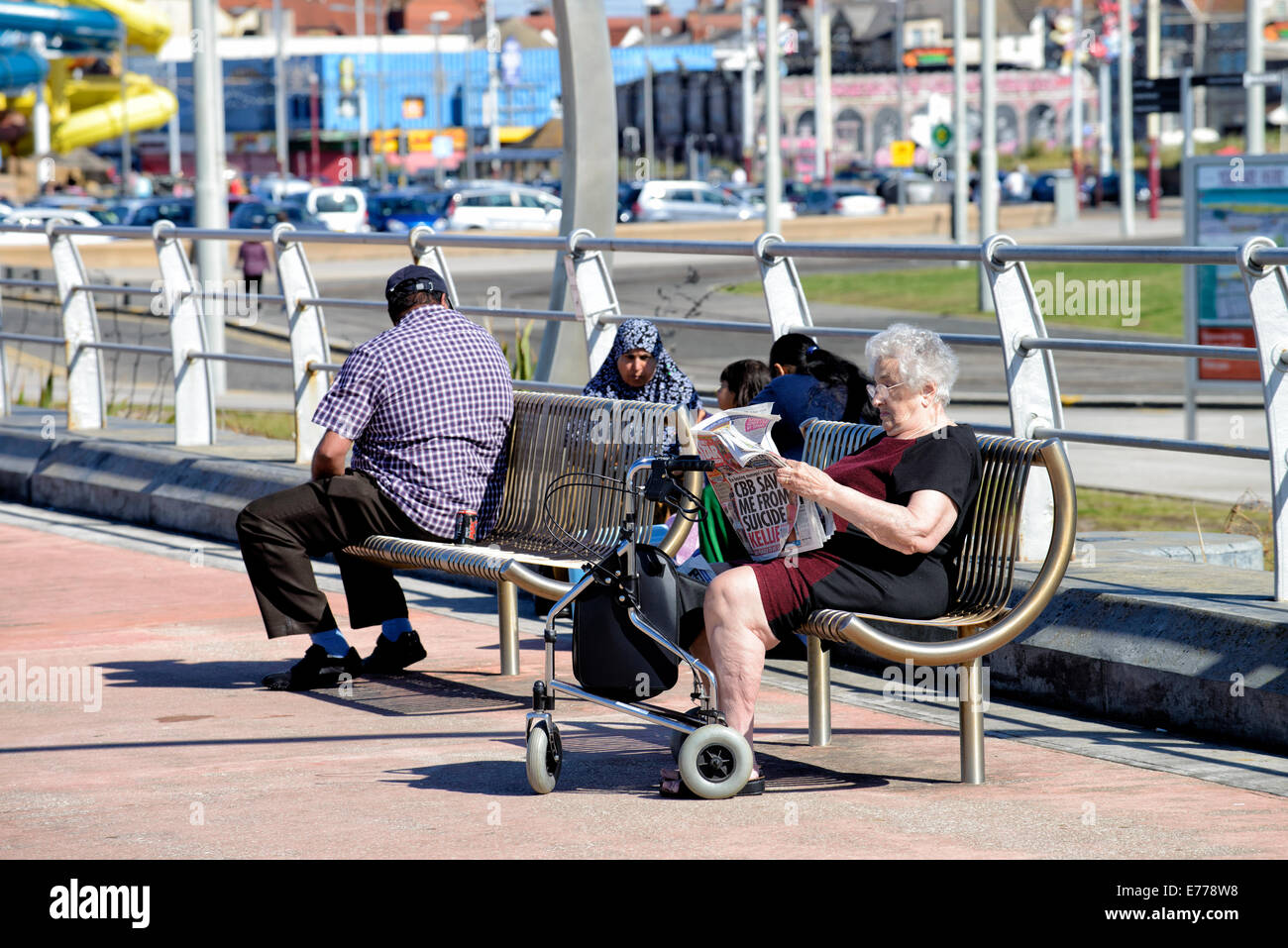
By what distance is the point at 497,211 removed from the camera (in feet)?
179

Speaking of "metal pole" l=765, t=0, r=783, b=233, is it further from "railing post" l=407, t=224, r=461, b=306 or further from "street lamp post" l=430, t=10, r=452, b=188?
"street lamp post" l=430, t=10, r=452, b=188

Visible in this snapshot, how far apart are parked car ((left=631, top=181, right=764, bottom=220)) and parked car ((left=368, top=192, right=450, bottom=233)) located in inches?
236

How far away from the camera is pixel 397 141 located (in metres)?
113

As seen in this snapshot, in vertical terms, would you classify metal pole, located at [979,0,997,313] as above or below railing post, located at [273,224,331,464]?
above

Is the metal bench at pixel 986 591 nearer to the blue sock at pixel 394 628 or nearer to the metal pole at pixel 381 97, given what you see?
the blue sock at pixel 394 628

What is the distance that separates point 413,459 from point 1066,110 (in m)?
118

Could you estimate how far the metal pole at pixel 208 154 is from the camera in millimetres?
17906

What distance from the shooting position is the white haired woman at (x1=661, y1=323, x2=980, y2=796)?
5.34 m

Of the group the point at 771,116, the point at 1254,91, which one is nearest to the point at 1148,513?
the point at 1254,91

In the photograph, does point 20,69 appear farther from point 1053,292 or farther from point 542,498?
point 542,498

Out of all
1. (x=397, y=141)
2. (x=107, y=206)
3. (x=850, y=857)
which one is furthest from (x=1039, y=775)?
(x=397, y=141)

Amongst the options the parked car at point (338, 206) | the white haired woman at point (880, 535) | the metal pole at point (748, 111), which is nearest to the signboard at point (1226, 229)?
the white haired woman at point (880, 535)

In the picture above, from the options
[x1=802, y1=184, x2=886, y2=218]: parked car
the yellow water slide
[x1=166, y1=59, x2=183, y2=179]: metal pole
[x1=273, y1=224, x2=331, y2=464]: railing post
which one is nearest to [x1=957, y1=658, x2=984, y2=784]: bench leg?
[x1=273, y1=224, x2=331, y2=464]: railing post

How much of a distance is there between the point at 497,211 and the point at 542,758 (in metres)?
50.0
